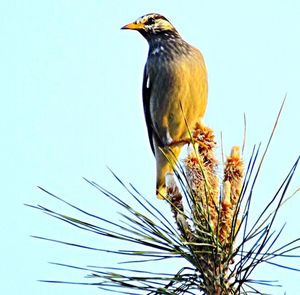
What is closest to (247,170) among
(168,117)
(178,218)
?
(178,218)

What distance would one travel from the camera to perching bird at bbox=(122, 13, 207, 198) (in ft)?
20.1

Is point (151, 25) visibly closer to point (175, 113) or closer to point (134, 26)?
point (134, 26)

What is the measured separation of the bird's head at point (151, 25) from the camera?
7113 mm

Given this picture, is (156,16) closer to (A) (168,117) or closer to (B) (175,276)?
(A) (168,117)

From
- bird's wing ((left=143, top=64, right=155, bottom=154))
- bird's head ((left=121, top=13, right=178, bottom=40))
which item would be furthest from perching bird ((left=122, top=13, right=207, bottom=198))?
bird's head ((left=121, top=13, right=178, bottom=40))

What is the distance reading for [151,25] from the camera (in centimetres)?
715

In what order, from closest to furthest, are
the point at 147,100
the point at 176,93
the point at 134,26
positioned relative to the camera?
the point at 176,93 < the point at 147,100 < the point at 134,26

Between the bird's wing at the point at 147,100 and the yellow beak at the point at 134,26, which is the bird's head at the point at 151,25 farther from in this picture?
the bird's wing at the point at 147,100

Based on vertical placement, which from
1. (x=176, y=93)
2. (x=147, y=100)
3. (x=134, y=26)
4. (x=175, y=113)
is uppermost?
(x=134, y=26)

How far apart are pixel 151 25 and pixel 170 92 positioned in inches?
47.1

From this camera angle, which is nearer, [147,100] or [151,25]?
[147,100]

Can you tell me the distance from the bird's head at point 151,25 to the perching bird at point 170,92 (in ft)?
0.43

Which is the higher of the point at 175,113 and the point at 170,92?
the point at 170,92

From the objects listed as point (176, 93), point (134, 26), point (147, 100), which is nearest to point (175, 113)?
point (176, 93)
